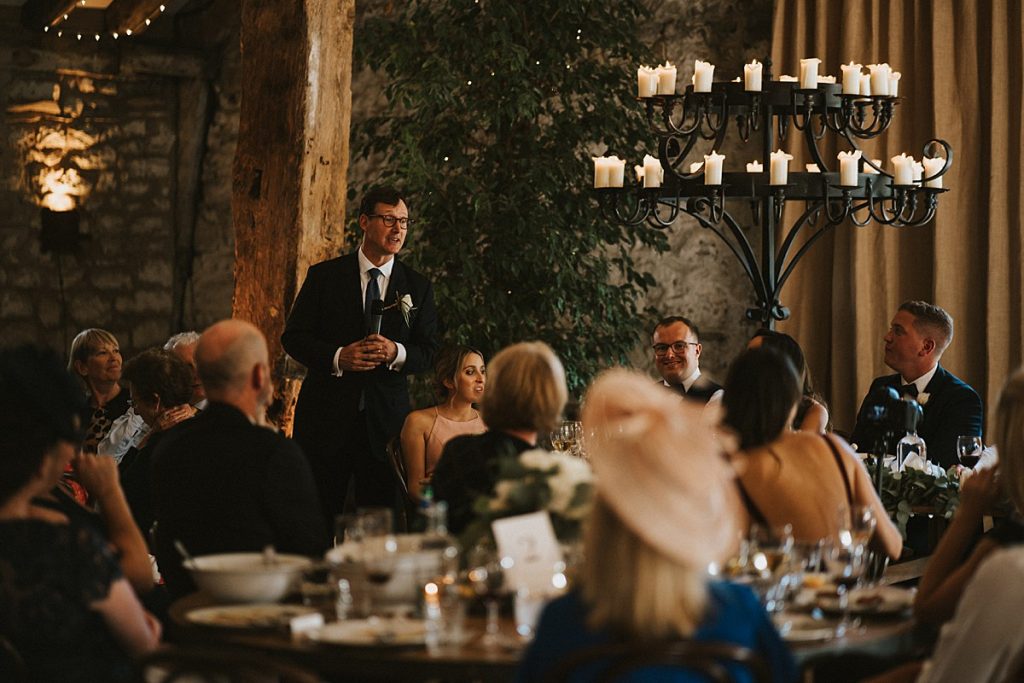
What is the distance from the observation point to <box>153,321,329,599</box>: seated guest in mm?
3123

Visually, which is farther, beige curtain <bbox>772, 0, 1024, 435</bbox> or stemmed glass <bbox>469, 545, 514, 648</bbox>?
beige curtain <bbox>772, 0, 1024, 435</bbox>

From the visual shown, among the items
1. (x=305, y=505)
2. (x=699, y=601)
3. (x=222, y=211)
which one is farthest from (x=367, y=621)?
(x=222, y=211)

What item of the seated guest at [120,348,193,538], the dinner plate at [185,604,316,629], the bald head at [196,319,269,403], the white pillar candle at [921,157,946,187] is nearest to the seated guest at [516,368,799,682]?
the dinner plate at [185,604,316,629]

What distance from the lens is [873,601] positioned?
2857 mm

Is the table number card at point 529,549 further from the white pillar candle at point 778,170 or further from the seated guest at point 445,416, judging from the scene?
the white pillar candle at point 778,170

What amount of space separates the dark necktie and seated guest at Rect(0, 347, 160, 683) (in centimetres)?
267

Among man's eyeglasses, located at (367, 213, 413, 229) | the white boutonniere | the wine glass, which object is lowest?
the wine glass

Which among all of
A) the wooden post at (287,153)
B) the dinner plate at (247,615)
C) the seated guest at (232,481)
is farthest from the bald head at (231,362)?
the wooden post at (287,153)

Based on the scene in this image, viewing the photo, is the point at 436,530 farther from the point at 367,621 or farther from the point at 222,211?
the point at 222,211

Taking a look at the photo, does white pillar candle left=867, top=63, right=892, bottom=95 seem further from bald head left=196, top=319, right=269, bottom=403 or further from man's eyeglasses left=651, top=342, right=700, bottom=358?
bald head left=196, top=319, right=269, bottom=403

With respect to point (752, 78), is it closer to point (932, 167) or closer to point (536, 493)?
point (932, 167)

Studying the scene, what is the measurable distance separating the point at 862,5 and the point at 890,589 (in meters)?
5.24

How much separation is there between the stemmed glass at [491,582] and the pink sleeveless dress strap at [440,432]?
2521 mm

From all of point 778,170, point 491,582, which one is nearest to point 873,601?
point 491,582
